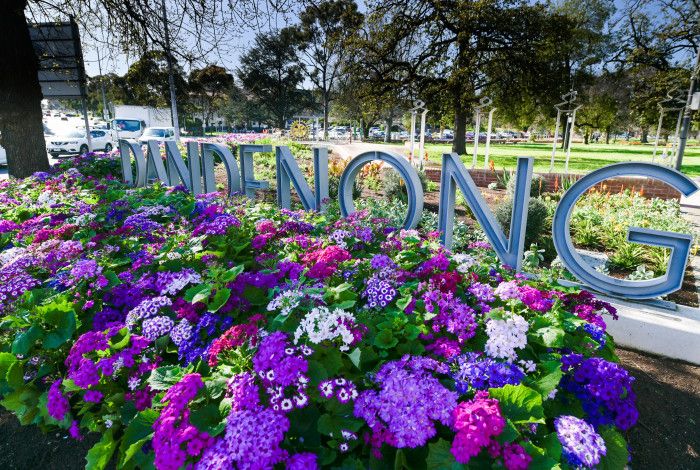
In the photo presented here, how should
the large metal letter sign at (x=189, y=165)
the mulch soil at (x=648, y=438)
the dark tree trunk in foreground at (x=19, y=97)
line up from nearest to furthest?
the mulch soil at (x=648, y=438) → the large metal letter sign at (x=189, y=165) → the dark tree trunk in foreground at (x=19, y=97)

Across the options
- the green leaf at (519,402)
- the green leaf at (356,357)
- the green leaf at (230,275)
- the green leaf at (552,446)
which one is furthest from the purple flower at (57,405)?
the green leaf at (552,446)

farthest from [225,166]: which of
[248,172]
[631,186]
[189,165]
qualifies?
[631,186]

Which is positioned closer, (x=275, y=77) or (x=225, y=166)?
(x=225, y=166)

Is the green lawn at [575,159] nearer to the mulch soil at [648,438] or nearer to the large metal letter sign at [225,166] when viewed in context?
the large metal letter sign at [225,166]

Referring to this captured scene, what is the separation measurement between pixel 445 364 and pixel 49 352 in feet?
6.43

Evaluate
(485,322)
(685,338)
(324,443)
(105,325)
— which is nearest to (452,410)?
(324,443)

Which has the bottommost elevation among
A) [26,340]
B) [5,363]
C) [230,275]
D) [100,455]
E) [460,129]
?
[100,455]

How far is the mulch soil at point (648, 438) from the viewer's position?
2029mm

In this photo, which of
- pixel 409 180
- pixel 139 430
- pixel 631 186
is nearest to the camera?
pixel 139 430

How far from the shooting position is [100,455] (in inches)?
59.8

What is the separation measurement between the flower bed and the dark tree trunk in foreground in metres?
6.94

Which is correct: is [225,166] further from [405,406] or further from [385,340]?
[405,406]

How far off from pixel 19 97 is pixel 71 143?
13644 mm

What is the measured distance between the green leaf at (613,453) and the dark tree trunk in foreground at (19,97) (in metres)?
10.1
